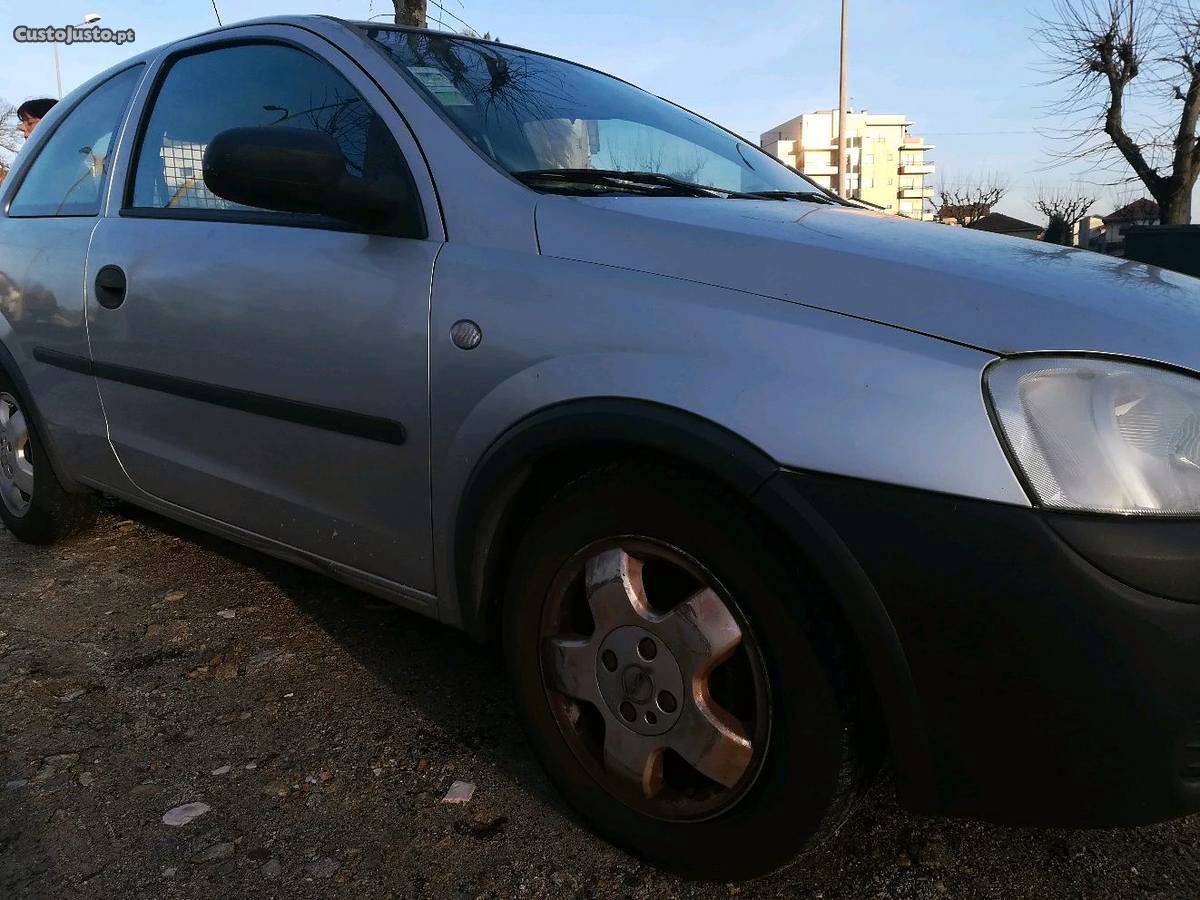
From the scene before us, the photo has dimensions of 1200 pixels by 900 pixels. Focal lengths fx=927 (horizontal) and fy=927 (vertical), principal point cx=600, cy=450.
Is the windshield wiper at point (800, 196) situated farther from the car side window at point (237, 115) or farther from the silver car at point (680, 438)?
the car side window at point (237, 115)

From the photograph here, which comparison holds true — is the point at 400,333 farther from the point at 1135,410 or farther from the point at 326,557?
the point at 1135,410

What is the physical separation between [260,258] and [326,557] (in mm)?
726

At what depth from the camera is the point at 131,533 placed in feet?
12.4

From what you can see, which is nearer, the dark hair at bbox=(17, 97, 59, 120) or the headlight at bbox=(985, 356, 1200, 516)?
the headlight at bbox=(985, 356, 1200, 516)

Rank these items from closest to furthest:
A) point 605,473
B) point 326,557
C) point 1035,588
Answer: point 1035,588, point 605,473, point 326,557

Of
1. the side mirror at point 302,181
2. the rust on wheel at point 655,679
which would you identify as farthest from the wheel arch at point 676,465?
the side mirror at point 302,181

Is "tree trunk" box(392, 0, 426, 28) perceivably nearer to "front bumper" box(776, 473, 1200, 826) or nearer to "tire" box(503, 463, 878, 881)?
"tire" box(503, 463, 878, 881)

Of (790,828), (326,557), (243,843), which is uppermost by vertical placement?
(326,557)

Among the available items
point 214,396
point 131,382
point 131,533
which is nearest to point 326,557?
point 214,396

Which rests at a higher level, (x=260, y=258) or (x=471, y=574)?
(x=260, y=258)

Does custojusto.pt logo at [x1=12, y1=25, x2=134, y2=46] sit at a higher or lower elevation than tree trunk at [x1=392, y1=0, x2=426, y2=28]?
higher

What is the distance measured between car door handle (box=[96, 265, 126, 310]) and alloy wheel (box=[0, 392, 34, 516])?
0.89m

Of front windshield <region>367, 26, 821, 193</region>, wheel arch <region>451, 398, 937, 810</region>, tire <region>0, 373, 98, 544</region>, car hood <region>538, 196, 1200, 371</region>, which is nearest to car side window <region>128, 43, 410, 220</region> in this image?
front windshield <region>367, 26, 821, 193</region>

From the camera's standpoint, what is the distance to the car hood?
1.34 metres
